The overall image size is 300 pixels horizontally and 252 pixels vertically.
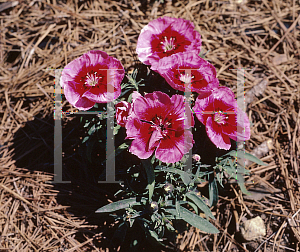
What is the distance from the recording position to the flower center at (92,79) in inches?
86.2

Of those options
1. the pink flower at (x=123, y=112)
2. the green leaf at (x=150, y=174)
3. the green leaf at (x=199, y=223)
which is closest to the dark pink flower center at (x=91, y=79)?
the pink flower at (x=123, y=112)

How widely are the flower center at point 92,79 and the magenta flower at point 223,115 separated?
0.79 meters

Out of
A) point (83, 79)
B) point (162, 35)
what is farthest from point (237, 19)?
point (83, 79)

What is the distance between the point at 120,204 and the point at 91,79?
1037mm

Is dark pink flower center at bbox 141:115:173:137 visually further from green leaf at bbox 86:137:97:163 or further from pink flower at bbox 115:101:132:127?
green leaf at bbox 86:137:97:163

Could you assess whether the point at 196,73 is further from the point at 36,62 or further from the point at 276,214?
the point at 36,62

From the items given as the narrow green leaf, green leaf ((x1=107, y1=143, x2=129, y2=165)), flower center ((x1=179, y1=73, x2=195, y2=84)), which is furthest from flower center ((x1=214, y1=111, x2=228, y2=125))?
the narrow green leaf

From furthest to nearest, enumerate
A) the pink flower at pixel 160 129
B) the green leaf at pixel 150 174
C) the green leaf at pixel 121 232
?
the green leaf at pixel 121 232 < the green leaf at pixel 150 174 < the pink flower at pixel 160 129

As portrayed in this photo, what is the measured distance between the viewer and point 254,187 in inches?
117

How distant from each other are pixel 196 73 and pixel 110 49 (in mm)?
1415

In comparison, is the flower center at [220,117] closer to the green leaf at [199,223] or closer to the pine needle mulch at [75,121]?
the green leaf at [199,223]

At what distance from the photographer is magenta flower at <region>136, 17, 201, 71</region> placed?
7.63 feet

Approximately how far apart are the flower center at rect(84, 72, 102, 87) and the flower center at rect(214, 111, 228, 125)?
97 cm

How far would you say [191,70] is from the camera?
218cm
